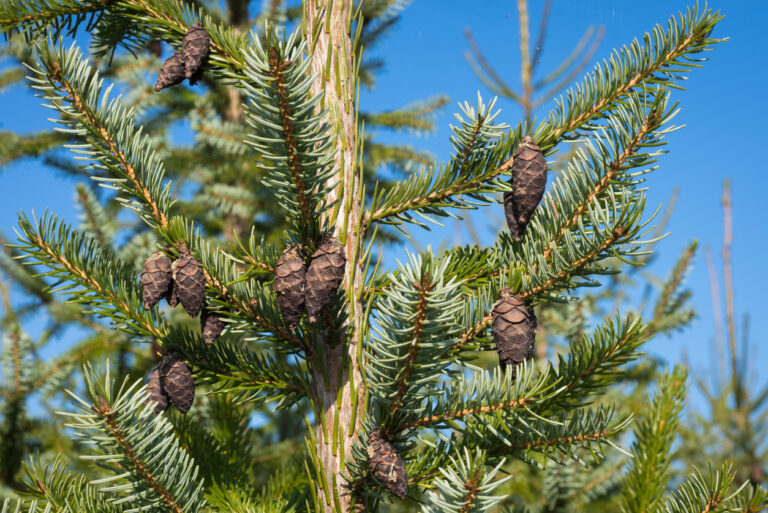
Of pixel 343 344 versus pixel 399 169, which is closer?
pixel 343 344

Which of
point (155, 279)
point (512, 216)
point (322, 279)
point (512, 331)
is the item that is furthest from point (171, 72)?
point (512, 331)

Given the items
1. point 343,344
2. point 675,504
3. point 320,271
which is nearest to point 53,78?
point 320,271

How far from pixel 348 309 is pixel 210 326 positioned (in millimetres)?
370

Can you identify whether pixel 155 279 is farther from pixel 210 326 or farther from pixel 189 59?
pixel 189 59

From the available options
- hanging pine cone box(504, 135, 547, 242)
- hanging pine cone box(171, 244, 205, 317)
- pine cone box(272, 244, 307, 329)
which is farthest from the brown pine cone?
hanging pine cone box(171, 244, 205, 317)

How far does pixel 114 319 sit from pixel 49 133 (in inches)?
212

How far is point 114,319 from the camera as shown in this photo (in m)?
1.76

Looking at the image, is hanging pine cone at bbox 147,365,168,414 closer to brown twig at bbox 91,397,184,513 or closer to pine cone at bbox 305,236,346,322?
brown twig at bbox 91,397,184,513

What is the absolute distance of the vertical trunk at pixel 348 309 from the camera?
5.42 ft

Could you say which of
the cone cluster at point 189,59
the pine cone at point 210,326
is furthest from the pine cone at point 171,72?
the pine cone at point 210,326

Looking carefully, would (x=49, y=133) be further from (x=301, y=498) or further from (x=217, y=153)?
(x=301, y=498)

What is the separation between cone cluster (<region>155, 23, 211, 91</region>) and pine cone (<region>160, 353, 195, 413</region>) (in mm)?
802

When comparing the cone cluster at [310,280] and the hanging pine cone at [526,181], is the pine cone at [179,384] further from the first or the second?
the hanging pine cone at [526,181]

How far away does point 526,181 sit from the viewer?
1.56 meters
